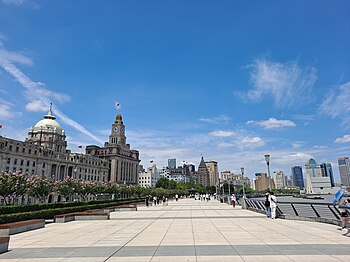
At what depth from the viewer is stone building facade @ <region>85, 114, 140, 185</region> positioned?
13588 centimetres

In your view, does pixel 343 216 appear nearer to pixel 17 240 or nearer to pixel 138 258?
pixel 138 258

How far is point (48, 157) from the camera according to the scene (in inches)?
3632

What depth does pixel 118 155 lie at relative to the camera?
137500 millimetres

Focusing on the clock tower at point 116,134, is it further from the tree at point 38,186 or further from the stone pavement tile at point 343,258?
the stone pavement tile at point 343,258

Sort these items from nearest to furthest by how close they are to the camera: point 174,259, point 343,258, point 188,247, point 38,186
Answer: point 343,258 < point 174,259 < point 188,247 < point 38,186

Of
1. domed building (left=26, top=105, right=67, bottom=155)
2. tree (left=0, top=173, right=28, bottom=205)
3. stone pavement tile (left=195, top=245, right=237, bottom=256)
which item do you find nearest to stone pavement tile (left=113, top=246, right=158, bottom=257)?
stone pavement tile (left=195, top=245, right=237, bottom=256)

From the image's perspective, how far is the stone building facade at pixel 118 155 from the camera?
136m

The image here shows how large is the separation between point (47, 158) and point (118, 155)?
4854 centimetres

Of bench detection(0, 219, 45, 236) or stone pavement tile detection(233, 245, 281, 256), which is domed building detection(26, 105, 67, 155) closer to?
bench detection(0, 219, 45, 236)

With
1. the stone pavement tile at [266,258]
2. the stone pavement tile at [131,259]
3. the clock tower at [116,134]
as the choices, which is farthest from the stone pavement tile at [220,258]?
the clock tower at [116,134]

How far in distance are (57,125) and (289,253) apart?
113840 mm

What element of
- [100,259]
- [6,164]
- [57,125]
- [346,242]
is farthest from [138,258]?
[57,125]

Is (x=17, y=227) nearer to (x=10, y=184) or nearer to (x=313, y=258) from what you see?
(x=313, y=258)

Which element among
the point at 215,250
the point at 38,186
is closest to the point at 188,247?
the point at 215,250
